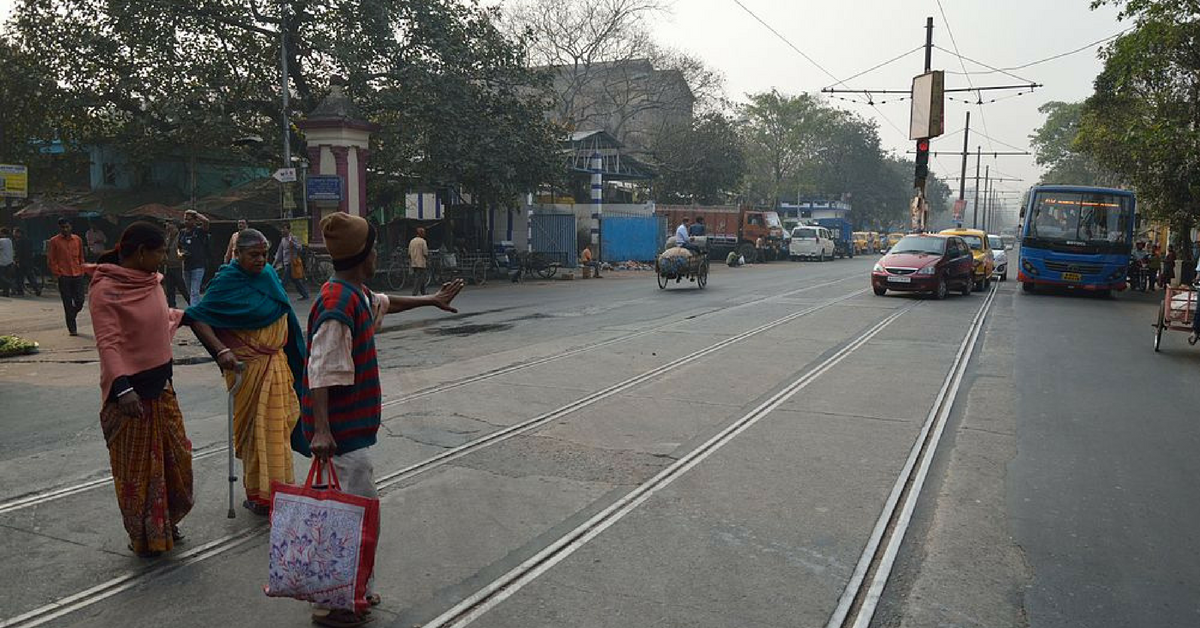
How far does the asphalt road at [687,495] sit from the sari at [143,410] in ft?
0.76

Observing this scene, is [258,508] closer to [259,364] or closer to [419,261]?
[259,364]

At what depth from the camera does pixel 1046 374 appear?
32.3ft

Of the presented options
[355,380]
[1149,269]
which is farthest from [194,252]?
[1149,269]

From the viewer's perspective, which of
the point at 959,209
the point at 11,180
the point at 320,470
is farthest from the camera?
the point at 959,209

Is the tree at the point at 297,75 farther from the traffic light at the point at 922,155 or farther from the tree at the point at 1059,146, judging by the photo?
the tree at the point at 1059,146

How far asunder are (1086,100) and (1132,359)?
2222 centimetres

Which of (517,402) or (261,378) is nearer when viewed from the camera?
(261,378)

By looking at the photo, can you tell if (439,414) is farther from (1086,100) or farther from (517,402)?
(1086,100)

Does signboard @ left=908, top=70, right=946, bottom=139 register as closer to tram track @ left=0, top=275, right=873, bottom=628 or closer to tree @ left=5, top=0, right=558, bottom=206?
tree @ left=5, top=0, right=558, bottom=206

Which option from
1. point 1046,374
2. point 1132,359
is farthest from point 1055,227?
point 1046,374

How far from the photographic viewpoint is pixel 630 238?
35.9m

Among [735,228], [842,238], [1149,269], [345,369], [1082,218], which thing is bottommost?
[1149,269]

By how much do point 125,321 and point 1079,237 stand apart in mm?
21587

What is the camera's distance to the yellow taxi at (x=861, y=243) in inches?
2354
